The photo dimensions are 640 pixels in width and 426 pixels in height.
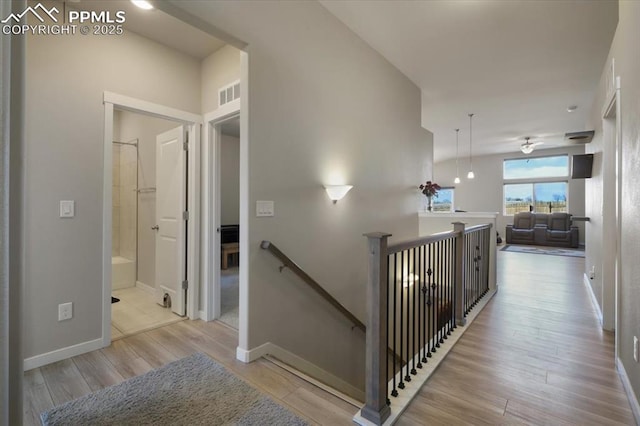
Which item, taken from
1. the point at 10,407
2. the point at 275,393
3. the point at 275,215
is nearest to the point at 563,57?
the point at 275,215

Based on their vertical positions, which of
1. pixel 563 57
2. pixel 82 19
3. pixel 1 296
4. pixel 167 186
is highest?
pixel 563 57

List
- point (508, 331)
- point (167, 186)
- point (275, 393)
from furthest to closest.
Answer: point (167, 186) < point (508, 331) < point (275, 393)

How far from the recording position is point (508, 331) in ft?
9.55

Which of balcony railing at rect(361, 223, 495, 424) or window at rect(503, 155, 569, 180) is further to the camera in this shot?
window at rect(503, 155, 569, 180)

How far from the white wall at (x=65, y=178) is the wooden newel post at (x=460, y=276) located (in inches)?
131

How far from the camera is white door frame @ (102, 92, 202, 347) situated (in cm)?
254

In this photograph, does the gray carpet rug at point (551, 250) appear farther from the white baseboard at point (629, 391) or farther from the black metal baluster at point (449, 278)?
the white baseboard at point (629, 391)

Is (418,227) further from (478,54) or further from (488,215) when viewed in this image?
(478,54)

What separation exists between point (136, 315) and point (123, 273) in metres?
1.28

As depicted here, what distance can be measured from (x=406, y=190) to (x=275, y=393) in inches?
140

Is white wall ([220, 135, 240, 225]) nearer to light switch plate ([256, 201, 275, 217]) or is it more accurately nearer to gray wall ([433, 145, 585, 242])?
light switch plate ([256, 201, 275, 217])

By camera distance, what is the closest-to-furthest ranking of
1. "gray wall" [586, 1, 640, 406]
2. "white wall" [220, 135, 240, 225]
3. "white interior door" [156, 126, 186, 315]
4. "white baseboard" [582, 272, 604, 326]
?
"gray wall" [586, 1, 640, 406] < "white baseboard" [582, 272, 604, 326] < "white interior door" [156, 126, 186, 315] < "white wall" [220, 135, 240, 225]

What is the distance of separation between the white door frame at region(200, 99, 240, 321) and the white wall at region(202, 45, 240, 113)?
18 centimetres

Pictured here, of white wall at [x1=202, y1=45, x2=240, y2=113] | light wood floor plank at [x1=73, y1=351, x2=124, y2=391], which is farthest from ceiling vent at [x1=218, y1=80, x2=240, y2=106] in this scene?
light wood floor plank at [x1=73, y1=351, x2=124, y2=391]
